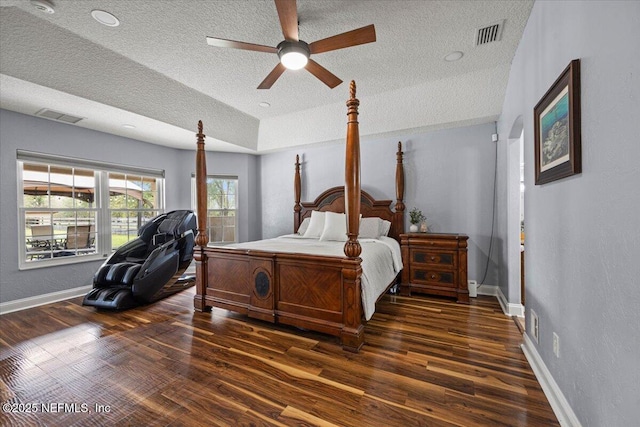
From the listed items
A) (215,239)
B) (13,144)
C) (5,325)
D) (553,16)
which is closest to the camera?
(553,16)

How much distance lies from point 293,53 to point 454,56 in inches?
69.5

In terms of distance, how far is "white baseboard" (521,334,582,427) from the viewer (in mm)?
1419

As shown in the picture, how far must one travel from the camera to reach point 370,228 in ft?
13.5

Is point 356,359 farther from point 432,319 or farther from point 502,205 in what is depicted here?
point 502,205

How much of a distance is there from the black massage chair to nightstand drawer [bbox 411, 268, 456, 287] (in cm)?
340

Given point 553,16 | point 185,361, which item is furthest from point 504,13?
point 185,361

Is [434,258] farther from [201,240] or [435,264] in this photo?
[201,240]

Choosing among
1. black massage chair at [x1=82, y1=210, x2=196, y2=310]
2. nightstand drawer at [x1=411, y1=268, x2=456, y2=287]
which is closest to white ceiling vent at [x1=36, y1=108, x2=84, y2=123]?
black massage chair at [x1=82, y1=210, x2=196, y2=310]

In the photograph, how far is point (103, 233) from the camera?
4301 millimetres

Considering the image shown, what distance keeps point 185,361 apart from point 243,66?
2.94 metres

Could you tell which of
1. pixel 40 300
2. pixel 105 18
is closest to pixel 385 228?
pixel 105 18

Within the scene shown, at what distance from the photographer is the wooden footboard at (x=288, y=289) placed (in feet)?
7.73

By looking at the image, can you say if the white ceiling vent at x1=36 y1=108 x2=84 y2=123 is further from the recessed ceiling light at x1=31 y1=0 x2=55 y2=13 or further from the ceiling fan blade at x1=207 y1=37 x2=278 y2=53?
the ceiling fan blade at x1=207 y1=37 x2=278 y2=53

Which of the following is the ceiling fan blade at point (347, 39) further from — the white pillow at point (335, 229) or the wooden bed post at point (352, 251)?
the white pillow at point (335, 229)
